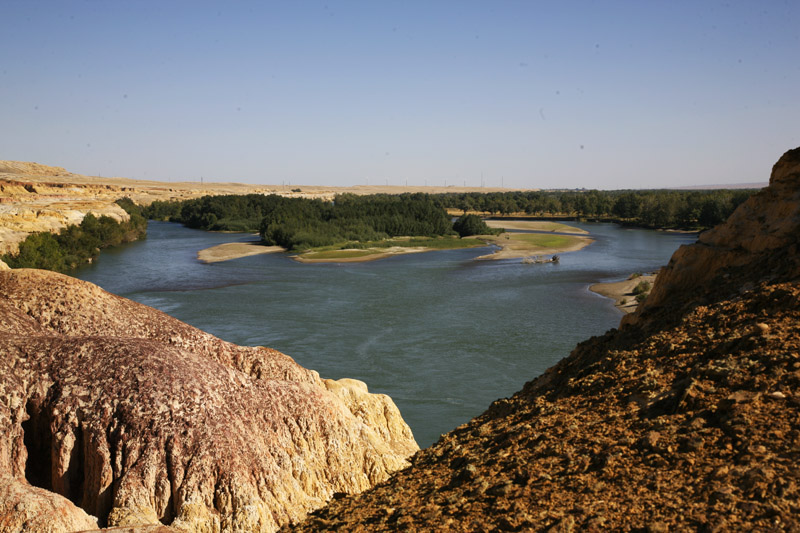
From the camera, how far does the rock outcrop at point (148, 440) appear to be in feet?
22.2

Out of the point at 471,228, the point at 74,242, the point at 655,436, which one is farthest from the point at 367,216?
the point at 655,436

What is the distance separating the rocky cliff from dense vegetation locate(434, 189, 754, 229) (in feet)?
265

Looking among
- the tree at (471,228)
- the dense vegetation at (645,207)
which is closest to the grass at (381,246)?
Result: the tree at (471,228)

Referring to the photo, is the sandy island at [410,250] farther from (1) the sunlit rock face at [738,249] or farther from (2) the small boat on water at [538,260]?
(1) the sunlit rock face at [738,249]

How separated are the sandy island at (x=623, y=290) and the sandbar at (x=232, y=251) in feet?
128

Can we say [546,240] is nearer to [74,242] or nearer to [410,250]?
[410,250]

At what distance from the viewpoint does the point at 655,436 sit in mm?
6699

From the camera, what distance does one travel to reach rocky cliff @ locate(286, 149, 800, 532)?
554cm

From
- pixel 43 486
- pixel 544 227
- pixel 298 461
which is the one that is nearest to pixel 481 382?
pixel 298 461

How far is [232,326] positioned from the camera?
3719 cm

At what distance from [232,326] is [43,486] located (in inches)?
1208

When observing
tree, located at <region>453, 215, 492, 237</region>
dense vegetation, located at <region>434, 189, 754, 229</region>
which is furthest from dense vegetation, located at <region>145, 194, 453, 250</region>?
dense vegetation, located at <region>434, 189, 754, 229</region>

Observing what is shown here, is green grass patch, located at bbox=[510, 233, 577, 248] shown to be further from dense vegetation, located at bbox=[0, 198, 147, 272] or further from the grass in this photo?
dense vegetation, located at bbox=[0, 198, 147, 272]

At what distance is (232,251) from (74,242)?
59.0 feet
